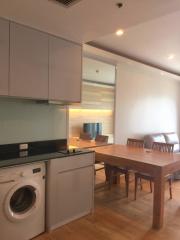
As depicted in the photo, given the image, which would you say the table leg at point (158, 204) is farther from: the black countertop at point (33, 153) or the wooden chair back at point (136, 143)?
the wooden chair back at point (136, 143)

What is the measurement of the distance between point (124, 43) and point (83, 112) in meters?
1.55

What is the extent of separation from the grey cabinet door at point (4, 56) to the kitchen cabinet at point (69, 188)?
→ 0.99m

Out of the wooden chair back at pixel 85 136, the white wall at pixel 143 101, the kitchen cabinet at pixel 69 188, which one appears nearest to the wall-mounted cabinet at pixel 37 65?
the kitchen cabinet at pixel 69 188

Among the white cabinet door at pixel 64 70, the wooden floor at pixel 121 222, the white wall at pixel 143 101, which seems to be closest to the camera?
the wooden floor at pixel 121 222

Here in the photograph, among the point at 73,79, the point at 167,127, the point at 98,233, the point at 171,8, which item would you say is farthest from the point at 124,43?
the point at 167,127

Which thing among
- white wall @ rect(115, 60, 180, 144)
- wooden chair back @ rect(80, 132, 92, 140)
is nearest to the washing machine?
wooden chair back @ rect(80, 132, 92, 140)

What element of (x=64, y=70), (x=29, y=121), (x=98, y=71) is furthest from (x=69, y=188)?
(x=98, y=71)

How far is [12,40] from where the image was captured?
2.39 m

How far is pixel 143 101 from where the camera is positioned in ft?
18.9

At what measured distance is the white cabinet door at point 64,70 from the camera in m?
2.79

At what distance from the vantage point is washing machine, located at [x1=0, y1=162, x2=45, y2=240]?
7.26ft

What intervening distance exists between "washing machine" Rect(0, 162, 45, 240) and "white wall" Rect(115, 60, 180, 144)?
2.75 metres

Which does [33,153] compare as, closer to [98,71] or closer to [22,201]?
[22,201]

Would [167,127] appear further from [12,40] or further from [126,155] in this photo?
[12,40]
